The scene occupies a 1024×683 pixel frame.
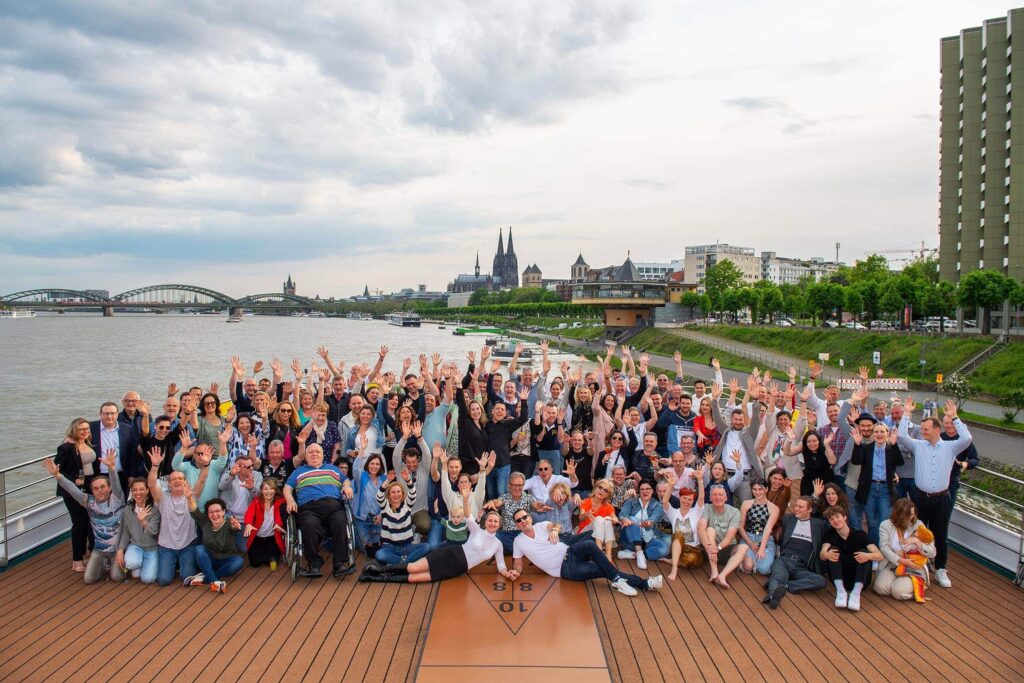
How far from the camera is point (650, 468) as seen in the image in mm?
6973

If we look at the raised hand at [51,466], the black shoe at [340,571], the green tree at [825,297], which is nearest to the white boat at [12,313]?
the green tree at [825,297]

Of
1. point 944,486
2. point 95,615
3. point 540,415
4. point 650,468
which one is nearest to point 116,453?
point 95,615

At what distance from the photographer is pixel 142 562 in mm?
5816

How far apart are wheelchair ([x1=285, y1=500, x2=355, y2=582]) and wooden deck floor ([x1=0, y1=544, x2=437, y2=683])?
140 mm

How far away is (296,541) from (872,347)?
40.8 m

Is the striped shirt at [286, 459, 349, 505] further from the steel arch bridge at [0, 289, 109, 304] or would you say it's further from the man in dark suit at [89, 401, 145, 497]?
the steel arch bridge at [0, 289, 109, 304]

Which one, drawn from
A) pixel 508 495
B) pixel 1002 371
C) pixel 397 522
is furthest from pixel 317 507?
pixel 1002 371

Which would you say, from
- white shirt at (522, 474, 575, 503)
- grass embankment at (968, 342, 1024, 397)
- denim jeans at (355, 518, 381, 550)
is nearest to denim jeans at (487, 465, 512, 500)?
white shirt at (522, 474, 575, 503)

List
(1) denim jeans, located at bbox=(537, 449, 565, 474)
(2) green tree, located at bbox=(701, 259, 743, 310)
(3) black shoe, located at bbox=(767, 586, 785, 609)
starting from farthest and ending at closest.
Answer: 1. (2) green tree, located at bbox=(701, 259, 743, 310)
2. (1) denim jeans, located at bbox=(537, 449, 565, 474)
3. (3) black shoe, located at bbox=(767, 586, 785, 609)

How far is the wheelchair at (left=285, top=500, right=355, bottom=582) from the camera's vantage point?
19.5 ft

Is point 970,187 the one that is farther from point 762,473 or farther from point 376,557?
point 376,557

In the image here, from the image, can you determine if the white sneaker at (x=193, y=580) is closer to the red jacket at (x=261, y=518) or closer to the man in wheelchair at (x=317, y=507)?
the red jacket at (x=261, y=518)

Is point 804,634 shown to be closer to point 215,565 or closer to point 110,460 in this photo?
point 215,565

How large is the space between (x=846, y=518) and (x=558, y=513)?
8.47 feet
